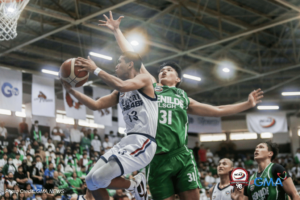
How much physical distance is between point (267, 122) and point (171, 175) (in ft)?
66.6

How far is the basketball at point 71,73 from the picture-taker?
13.8 ft

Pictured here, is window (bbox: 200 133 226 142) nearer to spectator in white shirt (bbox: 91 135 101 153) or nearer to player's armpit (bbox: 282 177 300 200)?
spectator in white shirt (bbox: 91 135 101 153)

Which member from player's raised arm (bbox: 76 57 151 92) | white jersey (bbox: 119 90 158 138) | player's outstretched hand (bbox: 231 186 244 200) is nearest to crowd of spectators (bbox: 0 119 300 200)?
player's outstretched hand (bbox: 231 186 244 200)

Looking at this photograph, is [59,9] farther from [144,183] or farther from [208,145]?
[208,145]

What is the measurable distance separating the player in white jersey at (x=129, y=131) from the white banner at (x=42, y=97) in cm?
1242

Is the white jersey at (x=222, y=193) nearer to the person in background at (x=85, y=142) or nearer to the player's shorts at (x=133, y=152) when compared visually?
the player's shorts at (x=133, y=152)

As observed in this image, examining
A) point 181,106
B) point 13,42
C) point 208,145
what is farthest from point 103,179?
point 208,145

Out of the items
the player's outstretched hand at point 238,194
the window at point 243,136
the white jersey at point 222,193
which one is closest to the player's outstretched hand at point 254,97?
the player's outstretched hand at point 238,194

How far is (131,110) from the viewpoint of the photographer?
Answer: 13.9 ft

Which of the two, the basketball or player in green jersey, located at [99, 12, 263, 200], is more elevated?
the basketball

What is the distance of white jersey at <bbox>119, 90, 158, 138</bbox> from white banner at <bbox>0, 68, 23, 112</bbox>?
12291 mm

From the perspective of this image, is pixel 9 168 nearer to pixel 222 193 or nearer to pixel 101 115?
pixel 101 115

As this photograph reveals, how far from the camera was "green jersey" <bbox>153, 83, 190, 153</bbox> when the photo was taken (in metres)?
4.50

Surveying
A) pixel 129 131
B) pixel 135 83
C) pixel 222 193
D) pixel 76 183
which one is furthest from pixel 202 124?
pixel 135 83
